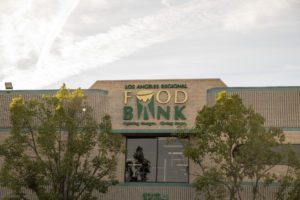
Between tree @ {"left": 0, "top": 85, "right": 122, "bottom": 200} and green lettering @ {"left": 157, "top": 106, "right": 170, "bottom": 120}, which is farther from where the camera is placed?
green lettering @ {"left": 157, "top": 106, "right": 170, "bottom": 120}

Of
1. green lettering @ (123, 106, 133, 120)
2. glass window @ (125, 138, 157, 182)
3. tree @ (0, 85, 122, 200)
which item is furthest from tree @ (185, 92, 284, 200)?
green lettering @ (123, 106, 133, 120)

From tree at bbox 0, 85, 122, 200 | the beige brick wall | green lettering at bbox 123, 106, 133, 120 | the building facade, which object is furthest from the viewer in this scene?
green lettering at bbox 123, 106, 133, 120

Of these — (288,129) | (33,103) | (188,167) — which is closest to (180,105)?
(188,167)

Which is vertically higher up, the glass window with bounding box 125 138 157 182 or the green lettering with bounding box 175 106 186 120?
the green lettering with bounding box 175 106 186 120

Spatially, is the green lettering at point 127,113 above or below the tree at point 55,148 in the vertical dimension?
above

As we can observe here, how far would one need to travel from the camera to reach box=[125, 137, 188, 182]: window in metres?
38.9

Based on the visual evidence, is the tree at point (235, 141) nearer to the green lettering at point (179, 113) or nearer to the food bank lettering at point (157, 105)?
the green lettering at point (179, 113)

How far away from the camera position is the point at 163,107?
39375 millimetres

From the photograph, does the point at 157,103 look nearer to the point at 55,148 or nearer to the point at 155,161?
the point at 155,161

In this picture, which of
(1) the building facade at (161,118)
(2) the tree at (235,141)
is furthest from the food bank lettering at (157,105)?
(2) the tree at (235,141)

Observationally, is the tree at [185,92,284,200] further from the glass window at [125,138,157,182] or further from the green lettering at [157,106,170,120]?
the glass window at [125,138,157,182]

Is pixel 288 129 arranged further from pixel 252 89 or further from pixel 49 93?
pixel 49 93

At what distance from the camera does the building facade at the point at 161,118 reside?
1506 inches

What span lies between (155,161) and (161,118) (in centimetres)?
311
